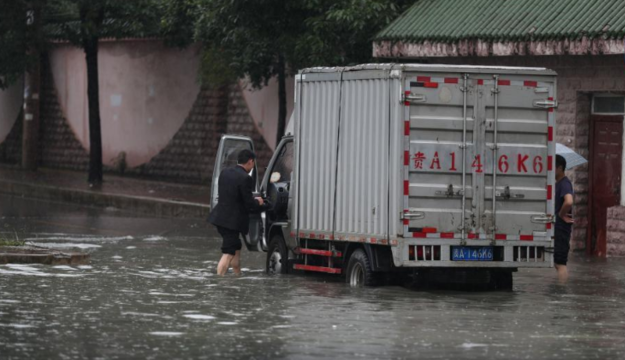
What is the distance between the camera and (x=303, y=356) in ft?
37.7

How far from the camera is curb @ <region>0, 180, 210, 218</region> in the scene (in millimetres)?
32344

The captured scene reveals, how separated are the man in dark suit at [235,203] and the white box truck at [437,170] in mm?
903

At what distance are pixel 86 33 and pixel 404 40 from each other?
12857 millimetres

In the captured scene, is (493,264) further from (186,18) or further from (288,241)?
(186,18)

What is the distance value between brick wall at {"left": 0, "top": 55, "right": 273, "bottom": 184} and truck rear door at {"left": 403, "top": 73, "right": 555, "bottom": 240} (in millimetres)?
19294

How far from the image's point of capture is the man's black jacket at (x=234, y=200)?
18516mm

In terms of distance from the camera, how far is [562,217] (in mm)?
18875

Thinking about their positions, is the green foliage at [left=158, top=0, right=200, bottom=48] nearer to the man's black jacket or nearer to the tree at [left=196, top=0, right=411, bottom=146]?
the tree at [left=196, top=0, right=411, bottom=146]

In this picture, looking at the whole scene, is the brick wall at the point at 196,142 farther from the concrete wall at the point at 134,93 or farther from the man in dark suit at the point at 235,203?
the man in dark suit at the point at 235,203

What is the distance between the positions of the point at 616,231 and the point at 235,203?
7812mm

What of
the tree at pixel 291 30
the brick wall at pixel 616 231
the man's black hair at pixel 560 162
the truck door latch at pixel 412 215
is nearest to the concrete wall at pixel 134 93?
the tree at pixel 291 30

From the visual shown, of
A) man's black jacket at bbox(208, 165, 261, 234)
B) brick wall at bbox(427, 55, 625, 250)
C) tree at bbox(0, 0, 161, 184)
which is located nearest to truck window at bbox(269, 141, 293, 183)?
man's black jacket at bbox(208, 165, 261, 234)

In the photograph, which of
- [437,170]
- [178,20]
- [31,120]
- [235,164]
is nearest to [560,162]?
[437,170]

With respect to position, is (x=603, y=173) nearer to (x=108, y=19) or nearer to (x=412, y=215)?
(x=412, y=215)
